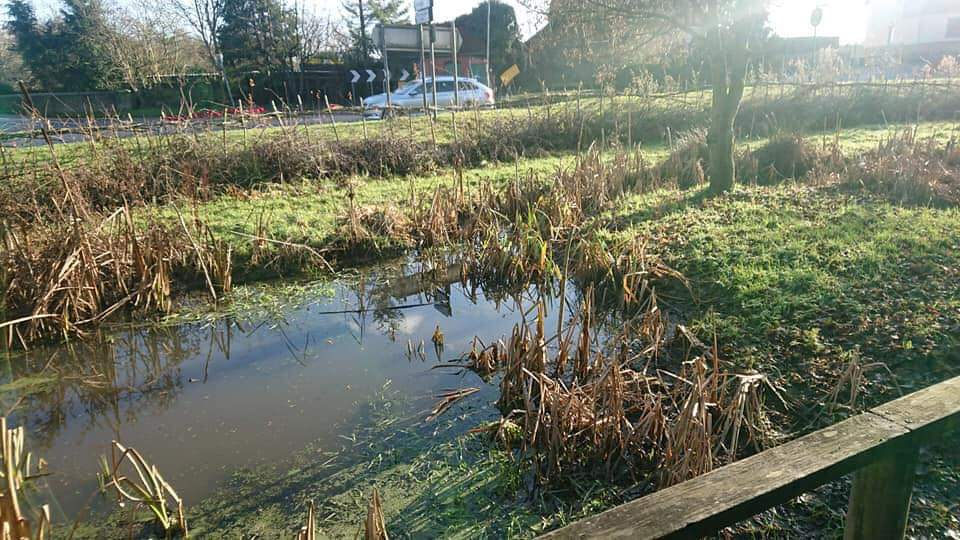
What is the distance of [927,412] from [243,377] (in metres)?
4.29

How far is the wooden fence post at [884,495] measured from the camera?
1546 mm

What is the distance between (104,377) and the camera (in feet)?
15.5

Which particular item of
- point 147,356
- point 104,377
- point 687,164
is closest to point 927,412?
point 104,377

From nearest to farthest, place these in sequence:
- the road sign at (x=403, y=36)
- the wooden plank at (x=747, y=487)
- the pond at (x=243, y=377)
A: the wooden plank at (x=747, y=487)
the pond at (x=243, y=377)
the road sign at (x=403, y=36)

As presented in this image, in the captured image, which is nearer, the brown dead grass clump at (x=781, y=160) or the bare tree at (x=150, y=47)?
the brown dead grass clump at (x=781, y=160)

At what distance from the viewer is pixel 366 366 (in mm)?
4734

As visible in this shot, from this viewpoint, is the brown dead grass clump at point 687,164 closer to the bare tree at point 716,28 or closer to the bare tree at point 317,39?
the bare tree at point 716,28

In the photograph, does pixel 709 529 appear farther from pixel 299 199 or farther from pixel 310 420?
pixel 299 199

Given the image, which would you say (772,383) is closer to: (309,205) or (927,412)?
(927,412)

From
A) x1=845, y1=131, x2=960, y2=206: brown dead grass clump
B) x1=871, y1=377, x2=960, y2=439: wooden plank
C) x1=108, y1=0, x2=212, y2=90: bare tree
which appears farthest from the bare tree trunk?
x1=108, y1=0, x2=212, y2=90: bare tree

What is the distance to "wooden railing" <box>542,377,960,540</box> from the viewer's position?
1.27 metres

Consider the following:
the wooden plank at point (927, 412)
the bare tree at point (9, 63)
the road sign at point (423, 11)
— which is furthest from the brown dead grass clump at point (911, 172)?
the bare tree at point (9, 63)

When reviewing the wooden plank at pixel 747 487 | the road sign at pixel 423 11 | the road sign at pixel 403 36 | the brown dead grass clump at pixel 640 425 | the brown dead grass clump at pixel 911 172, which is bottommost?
the brown dead grass clump at pixel 640 425

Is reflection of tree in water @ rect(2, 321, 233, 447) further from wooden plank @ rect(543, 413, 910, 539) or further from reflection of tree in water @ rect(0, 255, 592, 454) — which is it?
wooden plank @ rect(543, 413, 910, 539)
